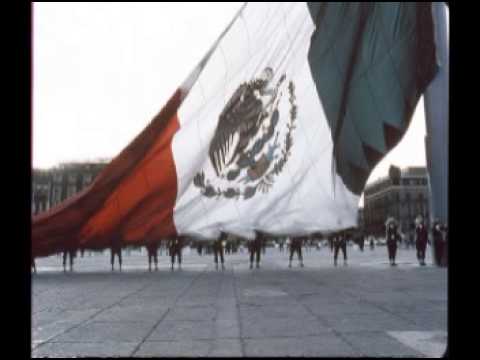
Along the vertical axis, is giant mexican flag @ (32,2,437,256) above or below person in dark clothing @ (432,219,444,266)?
above

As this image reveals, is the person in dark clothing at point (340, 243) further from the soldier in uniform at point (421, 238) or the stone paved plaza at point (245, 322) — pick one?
the stone paved plaza at point (245, 322)

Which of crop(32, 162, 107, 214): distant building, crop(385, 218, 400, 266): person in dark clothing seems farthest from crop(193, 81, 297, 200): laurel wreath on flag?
crop(32, 162, 107, 214): distant building

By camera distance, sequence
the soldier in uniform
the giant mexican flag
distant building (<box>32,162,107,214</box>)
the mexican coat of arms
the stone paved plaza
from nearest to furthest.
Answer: the stone paved plaza → the giant mexican flag → the mexican coat of arms → the soldier in uniform → distant building (<box>32,162,107,214</box>)

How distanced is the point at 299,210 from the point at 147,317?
7.13 metres

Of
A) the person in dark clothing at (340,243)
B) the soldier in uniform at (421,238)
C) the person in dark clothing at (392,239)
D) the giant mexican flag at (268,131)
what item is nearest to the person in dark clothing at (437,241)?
the soldier in uniform at (421,238)

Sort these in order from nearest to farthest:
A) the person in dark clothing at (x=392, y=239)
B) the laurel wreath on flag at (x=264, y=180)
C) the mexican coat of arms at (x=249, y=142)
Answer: the mexican coat of arms at (x=249, y=142) < the laurel wreath on flag at (x=264, y=180) < the person in dark clothing at (x=392, y=239)

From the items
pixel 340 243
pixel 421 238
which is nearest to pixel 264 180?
pixel 421 238

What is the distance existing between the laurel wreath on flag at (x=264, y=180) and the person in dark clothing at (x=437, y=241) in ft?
17.8

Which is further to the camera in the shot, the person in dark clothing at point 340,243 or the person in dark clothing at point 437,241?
the person in dark clothing at point 340,243

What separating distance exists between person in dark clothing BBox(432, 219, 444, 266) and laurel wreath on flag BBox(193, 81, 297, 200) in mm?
5417

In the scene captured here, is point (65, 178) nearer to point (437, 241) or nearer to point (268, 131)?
point (437, 241)

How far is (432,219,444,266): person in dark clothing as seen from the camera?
1587cm

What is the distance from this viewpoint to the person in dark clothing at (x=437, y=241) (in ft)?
52.1

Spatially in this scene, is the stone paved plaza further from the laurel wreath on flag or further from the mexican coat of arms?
the mexican coat of arms
